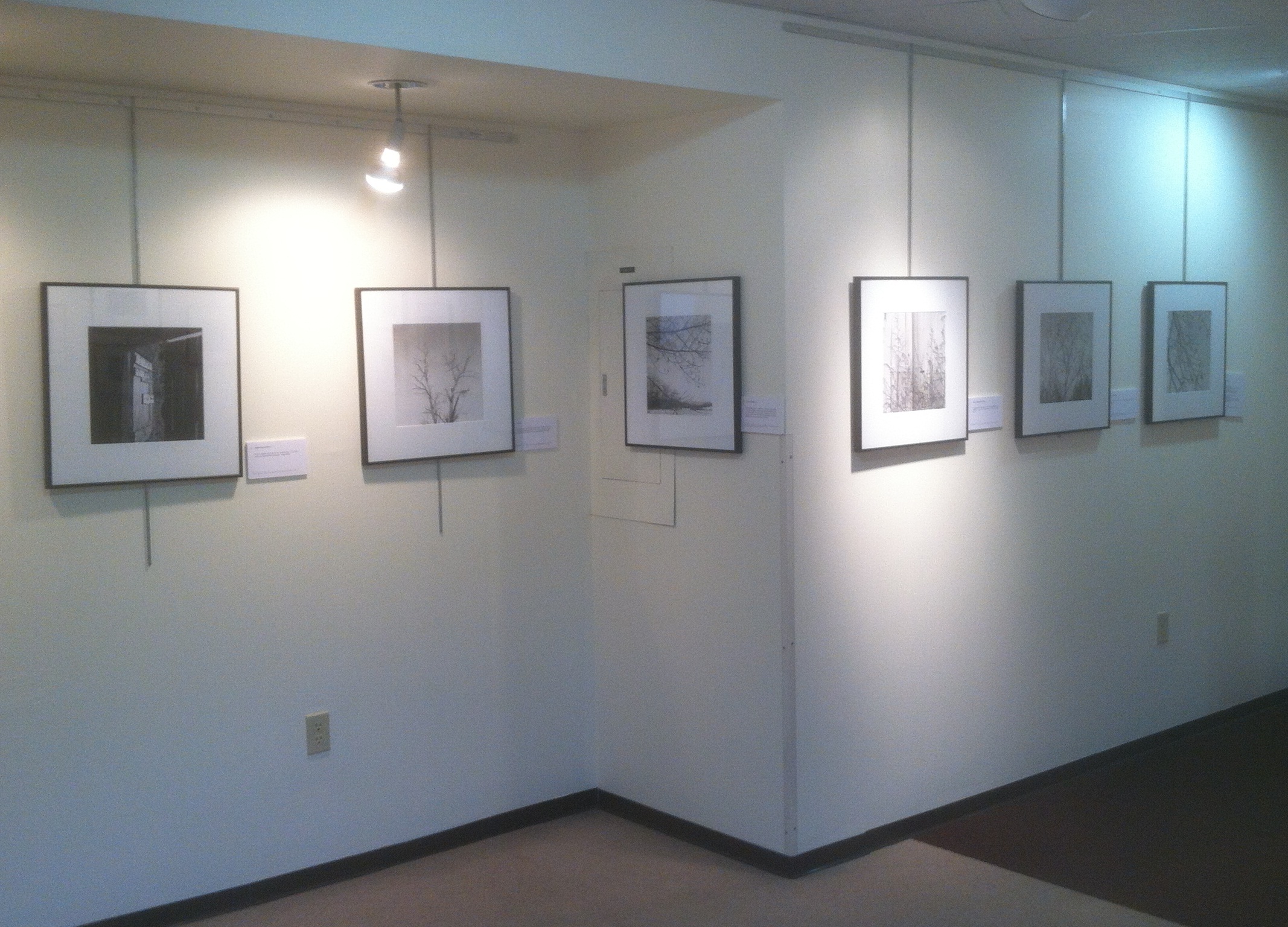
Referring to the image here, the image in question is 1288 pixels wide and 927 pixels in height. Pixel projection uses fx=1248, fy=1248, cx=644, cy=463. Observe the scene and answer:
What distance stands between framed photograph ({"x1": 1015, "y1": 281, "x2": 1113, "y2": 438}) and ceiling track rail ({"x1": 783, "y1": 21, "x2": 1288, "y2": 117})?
82 cm

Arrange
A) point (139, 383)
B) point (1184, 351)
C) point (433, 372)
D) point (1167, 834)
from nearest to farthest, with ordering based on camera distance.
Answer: point (139, 383) → point (433, 372) → point (1167, 834) → point (1184, 351)

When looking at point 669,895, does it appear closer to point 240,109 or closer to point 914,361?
point 914,361

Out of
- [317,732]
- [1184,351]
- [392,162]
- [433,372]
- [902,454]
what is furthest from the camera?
[1184,351]

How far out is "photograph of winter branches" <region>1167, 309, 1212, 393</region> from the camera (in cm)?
544

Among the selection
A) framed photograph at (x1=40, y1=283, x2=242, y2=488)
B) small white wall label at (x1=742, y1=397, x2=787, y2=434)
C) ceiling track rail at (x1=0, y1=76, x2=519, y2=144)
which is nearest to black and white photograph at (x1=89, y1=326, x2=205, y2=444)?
framed photograph at (x1=40, y1=283, x2=242, y2=488)

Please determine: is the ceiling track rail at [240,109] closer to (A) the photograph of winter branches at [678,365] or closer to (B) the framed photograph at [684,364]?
(B) the framed photograph at [684,364]

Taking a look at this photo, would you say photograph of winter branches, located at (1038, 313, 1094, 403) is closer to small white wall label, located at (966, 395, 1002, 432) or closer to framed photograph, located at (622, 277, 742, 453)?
small white wall label, located at (966, 395, 1002, 432)

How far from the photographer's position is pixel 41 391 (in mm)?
3639

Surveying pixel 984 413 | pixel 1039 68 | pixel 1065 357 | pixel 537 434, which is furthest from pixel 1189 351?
pixel 537 434

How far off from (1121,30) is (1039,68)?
464mm

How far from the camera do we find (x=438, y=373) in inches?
172

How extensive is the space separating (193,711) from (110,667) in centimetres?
30

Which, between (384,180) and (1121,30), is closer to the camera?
(384,180)

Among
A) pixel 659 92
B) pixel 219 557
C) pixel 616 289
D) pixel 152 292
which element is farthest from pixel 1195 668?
pixel 152 292
